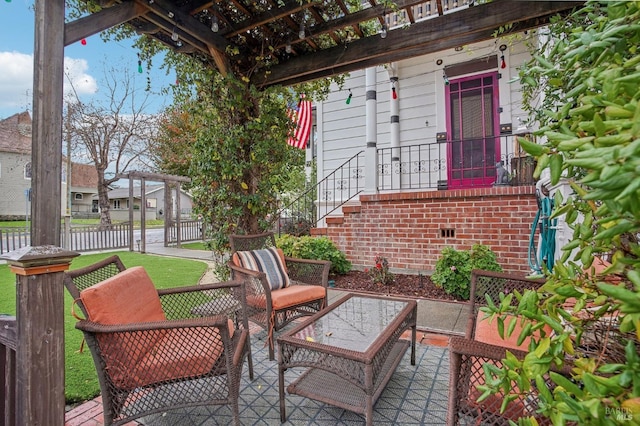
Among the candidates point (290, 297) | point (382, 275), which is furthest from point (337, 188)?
point (290, 297)

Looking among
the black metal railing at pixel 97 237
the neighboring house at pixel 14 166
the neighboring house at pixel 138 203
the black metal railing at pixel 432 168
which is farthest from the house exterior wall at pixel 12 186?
the black metal railing at pixel 432 168

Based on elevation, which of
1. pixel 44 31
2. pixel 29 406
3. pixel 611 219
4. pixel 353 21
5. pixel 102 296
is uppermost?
pixel 353 21

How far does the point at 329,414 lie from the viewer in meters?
1.98

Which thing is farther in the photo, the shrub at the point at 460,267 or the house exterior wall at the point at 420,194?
the house exterior wall at the point at 420,194

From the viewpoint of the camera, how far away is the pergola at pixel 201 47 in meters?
1.58

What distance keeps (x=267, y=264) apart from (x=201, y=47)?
2.55 meters

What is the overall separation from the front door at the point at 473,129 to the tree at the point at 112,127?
13.0m

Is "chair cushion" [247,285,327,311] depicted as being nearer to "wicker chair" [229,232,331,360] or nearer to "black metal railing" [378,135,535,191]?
"wicker chair" [229,232,331,360]

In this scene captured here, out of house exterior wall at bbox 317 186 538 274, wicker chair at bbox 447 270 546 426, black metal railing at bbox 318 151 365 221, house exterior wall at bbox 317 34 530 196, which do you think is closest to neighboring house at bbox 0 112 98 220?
house exterior wall at bbox 317 34 530 196

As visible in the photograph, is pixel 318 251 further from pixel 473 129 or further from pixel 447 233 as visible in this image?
pixel 473 129

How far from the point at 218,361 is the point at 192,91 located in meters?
3.54

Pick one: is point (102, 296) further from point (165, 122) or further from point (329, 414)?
point (165, 122)

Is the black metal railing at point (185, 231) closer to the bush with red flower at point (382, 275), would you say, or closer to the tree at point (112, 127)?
the tree at point (112, 127)

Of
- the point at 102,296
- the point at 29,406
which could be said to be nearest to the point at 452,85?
the point at 102,296
